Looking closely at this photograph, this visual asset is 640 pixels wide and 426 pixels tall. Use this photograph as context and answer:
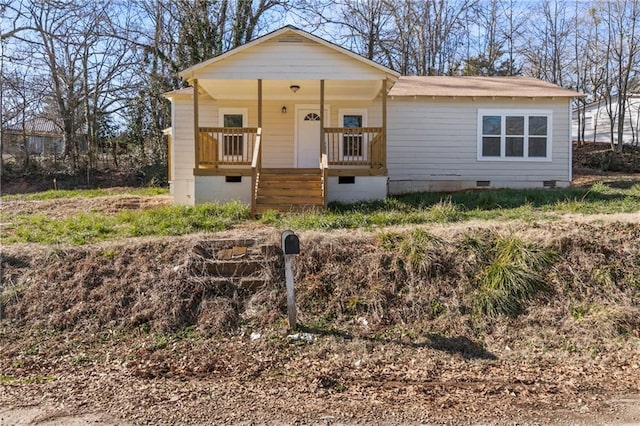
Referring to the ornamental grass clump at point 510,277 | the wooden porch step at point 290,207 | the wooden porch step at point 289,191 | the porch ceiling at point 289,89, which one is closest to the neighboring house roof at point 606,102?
the porch ceiling at point 289,89

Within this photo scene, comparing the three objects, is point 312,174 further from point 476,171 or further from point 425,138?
point 476,171

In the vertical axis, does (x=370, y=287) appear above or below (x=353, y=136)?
below

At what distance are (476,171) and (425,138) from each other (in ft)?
Result: 5.55

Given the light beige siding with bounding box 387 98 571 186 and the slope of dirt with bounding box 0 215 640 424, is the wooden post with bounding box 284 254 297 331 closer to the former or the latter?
the slope of dirt with bounding box 0 215 640 424

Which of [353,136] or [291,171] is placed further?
[291,171]

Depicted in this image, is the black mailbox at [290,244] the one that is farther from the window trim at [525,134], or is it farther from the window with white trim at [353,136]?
the window trim at [525,134]

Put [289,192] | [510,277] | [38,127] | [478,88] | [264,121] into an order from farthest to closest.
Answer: [38,127]
[478,88]
[264,121]
[289,192]
[510,277]

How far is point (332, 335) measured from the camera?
19.3 feet

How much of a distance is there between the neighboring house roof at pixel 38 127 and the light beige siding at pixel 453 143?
54.5 ft

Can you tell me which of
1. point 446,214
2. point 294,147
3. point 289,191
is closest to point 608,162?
point 294,147

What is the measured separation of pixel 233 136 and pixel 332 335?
7356mm

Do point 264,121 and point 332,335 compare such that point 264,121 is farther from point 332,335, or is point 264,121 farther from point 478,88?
point 332,335

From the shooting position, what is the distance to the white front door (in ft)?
47.0

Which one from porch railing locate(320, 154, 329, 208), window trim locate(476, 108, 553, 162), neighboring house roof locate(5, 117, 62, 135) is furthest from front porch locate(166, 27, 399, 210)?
neighboring house roof locate(5, 117, 62, 135)
